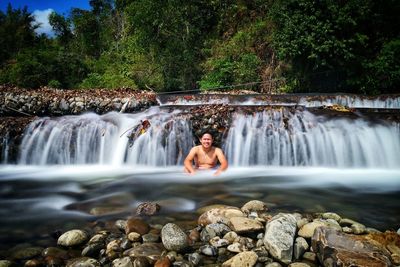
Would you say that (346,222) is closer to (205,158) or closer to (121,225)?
(121,225)

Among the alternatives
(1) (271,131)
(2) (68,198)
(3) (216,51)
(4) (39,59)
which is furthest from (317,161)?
(4) (39,59)

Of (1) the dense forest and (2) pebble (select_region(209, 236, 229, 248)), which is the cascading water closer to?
(2) pebble (select_region(209, 236, 229, 248))

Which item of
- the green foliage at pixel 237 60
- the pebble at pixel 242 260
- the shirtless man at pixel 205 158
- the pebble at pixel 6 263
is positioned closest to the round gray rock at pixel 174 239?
the pebble at pixel 242 260

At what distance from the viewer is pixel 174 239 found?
356 cm

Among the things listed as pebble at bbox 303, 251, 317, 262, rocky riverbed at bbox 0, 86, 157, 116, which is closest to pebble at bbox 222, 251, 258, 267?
pebble at bbox 303, 251, 317, 262

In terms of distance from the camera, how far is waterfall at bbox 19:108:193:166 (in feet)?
29.9

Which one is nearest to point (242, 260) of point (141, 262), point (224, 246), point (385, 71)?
point (224, 246)

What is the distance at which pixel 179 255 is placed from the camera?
11.3 ft

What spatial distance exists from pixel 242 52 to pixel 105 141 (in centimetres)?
1763

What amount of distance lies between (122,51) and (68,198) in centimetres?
2889

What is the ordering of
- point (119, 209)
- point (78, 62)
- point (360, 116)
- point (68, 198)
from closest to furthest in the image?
1. point (119, 209)
2. point (68, 198)
3. point (360, 116)
4. point (78, 62)

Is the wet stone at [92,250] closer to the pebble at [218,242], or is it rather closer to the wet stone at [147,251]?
the wet stone at [147,251]

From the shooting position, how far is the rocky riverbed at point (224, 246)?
3.13m

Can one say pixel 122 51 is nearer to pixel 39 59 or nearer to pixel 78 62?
pixel 78 62
